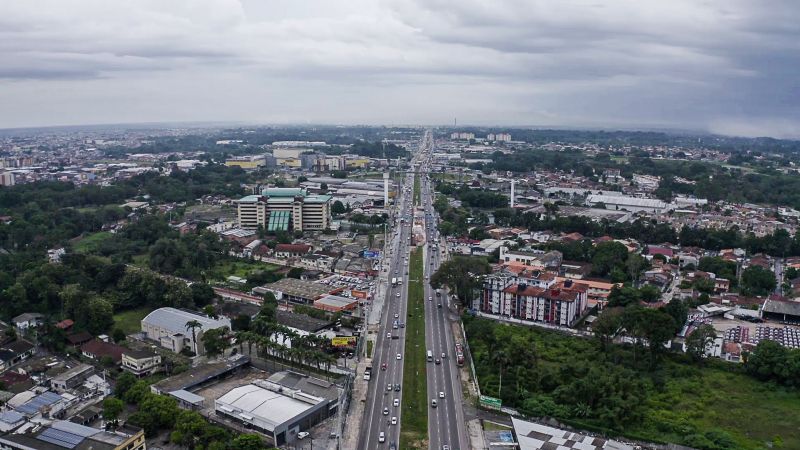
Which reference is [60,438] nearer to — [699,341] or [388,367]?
[388,367]

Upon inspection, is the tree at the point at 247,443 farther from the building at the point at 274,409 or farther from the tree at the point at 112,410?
the tree at the point at 112,410

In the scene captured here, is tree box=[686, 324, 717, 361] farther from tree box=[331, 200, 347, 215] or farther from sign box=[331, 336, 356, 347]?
tree box=[331, 200, 347, 215]

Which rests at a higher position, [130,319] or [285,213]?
[285,213]

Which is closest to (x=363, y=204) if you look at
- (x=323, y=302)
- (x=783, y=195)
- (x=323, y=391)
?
(x=323, y=302)

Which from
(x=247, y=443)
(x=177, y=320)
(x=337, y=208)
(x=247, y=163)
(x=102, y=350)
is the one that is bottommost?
(x=102, y=350)

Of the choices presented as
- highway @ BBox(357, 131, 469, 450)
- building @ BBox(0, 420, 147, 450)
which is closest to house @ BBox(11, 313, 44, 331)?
building @ BBox(0, 420, 147, 450)

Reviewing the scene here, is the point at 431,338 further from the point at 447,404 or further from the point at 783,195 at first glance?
the point at 783,195

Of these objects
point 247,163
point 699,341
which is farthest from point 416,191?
point 699,341
